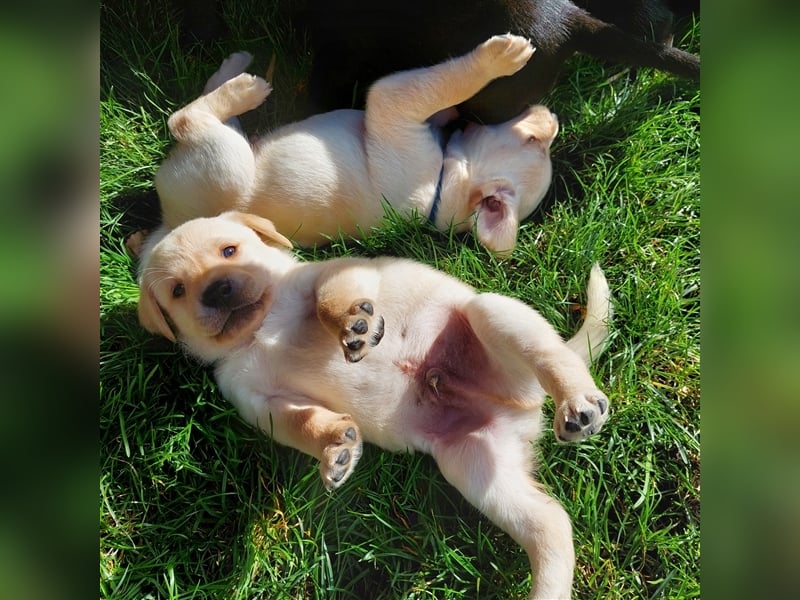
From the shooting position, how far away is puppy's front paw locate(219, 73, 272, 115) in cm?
268

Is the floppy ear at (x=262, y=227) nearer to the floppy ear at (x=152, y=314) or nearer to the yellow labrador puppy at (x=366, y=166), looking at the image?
the yellow labrador puppy at (x=366, y=166)

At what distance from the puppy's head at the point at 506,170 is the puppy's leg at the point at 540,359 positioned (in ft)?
1.43

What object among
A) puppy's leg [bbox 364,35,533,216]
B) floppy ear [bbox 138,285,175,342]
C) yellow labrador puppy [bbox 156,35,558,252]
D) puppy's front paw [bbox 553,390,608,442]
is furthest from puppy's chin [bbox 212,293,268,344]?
puppy's front paw [bbox 553,390,608,442]

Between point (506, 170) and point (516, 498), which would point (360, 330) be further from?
point (506, 170)

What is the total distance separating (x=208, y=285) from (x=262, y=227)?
0.97 ft

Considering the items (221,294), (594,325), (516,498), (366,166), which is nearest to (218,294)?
(221,294)

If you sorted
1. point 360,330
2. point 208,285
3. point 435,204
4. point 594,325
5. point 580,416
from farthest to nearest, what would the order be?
1. point 435,204
2. point 594,325
3. point 208,285
4. point 360,330
5. point 580,416

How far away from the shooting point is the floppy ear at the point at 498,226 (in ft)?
8.51

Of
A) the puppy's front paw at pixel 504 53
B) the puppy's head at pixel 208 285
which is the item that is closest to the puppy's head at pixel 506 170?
the puppy's front paw at pixel 504 53

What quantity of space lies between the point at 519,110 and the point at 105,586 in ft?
7.12

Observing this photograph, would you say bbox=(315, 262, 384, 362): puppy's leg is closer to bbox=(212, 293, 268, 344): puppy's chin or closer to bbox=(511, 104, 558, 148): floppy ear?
bbox=(212, 293, 268, 344): puppy's chin

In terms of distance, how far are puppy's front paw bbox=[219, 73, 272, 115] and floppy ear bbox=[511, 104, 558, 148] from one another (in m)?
0.96

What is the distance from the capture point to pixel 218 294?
232 cm
